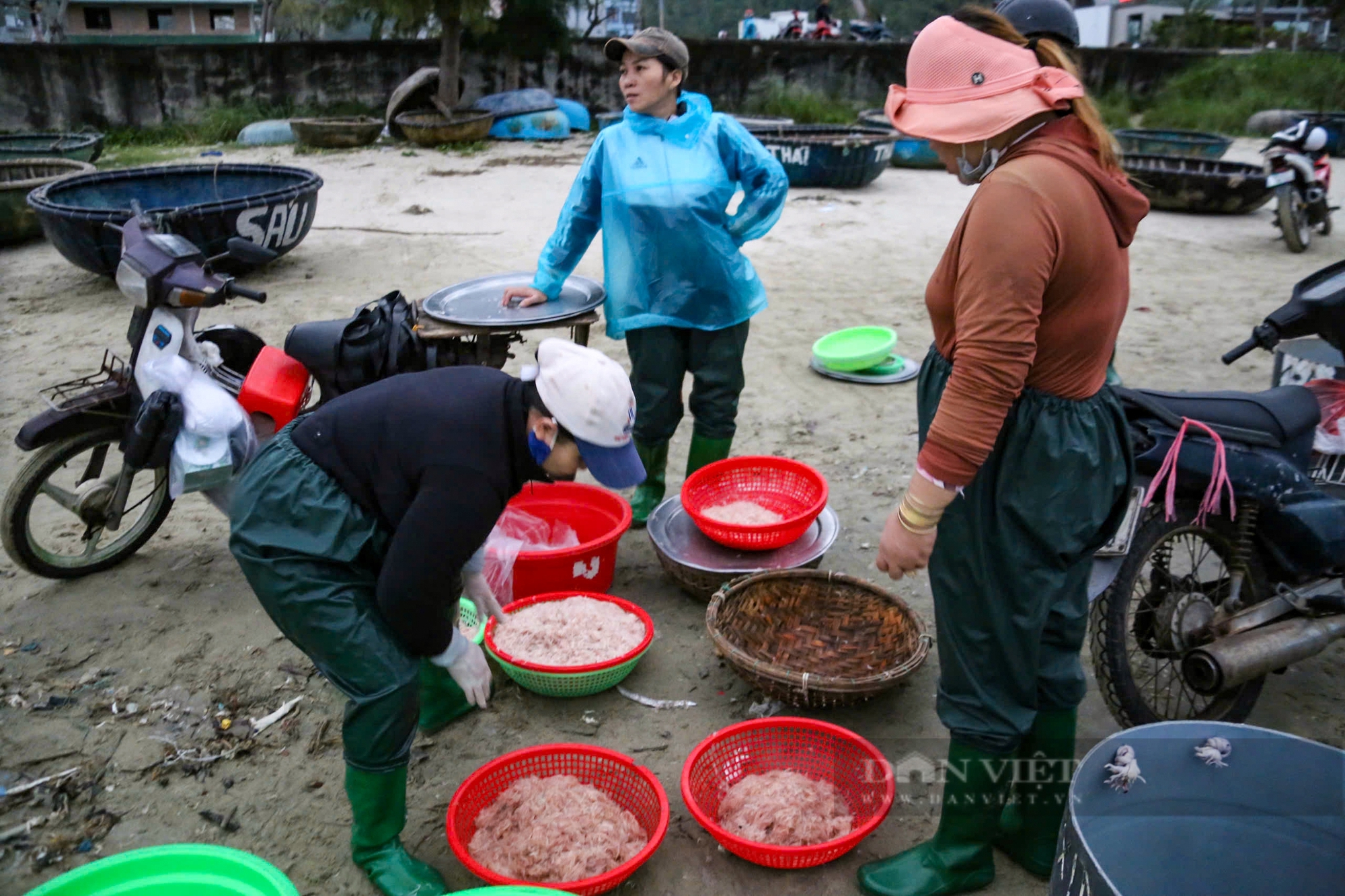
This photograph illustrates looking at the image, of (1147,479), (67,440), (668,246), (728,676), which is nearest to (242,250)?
(67,440)

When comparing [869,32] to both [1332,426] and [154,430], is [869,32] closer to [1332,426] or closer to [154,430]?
[1332,426]

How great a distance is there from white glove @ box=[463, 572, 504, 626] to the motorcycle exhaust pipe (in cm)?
178

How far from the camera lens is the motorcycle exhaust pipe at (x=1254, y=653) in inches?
92.6

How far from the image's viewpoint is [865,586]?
3041 millimetres

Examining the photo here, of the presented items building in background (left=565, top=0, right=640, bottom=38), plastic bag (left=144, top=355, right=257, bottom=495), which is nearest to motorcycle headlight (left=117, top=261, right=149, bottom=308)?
plastic bag (left=144, top=355, right=257, bottom=495)

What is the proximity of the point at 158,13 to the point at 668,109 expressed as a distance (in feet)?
128

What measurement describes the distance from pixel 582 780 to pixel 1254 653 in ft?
5.62

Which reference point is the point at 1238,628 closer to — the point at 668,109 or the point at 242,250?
the point at 668,109

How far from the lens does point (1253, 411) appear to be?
2.46m

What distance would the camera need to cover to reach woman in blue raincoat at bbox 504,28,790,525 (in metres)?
3.36

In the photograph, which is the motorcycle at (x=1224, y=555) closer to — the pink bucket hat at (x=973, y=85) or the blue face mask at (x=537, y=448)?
the pink bucket hat at (x=973, y=85)

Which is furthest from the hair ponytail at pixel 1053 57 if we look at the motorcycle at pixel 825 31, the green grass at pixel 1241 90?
the motorcycle at pixel 825 31

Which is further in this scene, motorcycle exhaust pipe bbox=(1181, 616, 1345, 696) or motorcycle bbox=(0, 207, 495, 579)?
motorcycle bbox=(0, 207, 495, 579)

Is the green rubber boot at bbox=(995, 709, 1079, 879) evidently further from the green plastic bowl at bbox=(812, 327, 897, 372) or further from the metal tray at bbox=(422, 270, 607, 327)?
the green plastic bowl at bbox=(812, 327, 897, 372)
